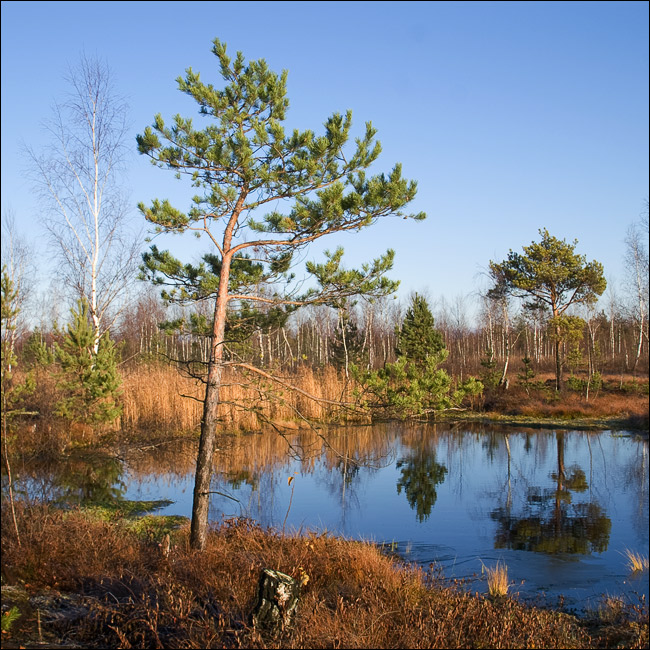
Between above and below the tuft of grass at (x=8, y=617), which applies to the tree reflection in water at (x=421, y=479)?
below

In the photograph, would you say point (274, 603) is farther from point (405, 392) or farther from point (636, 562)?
point (636, 562)

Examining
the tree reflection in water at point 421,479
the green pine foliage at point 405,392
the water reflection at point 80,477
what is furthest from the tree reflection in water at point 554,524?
the water reflection at point 80,477

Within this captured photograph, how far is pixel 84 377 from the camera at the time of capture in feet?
52.3

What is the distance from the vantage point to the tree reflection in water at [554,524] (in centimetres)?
961

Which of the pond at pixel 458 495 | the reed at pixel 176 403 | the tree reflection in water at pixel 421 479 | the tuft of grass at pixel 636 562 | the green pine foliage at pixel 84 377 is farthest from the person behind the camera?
the reed at pixel 176 403

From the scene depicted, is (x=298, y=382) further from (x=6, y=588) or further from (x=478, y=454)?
(x=6, y=588)

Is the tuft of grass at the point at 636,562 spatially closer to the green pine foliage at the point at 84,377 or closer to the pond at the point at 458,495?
the pond at the point at 458,495

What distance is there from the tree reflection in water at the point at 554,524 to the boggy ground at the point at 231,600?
9.58ft

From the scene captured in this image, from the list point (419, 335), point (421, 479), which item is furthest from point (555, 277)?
point (421, 479)

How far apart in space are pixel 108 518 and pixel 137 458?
814 cm

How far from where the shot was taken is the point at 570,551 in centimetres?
934

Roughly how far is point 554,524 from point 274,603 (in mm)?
6995

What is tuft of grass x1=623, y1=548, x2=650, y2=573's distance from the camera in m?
8.20

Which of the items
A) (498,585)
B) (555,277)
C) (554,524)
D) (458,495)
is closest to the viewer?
(498,585)
